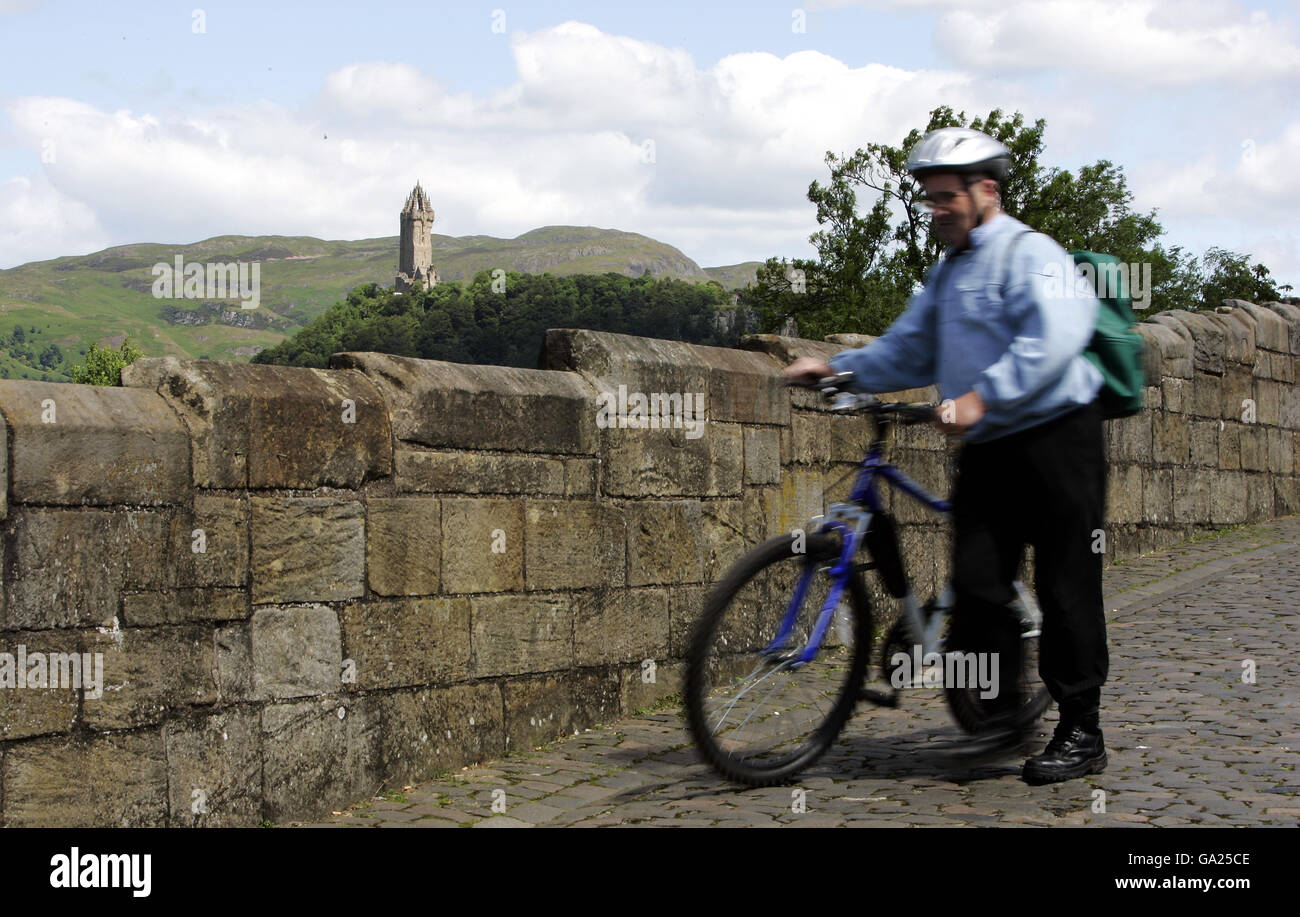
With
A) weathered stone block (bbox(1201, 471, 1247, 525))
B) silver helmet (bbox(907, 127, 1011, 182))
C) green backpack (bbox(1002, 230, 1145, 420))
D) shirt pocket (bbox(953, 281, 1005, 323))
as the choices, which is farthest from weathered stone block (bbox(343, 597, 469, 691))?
weathered stone block (bbox(1201, 471, 1247, 525))

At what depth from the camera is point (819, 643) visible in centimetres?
404

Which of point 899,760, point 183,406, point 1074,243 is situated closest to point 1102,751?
point 899,760

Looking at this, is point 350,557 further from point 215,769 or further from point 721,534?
point 721,534

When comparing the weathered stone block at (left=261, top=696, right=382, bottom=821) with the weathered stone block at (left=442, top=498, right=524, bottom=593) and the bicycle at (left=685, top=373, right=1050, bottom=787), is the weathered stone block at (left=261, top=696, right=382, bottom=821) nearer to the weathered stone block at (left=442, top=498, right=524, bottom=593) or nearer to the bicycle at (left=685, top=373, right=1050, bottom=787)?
the weathered stone block at (left=442, top=498, right=524, bottom=593)

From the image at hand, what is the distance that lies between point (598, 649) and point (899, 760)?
132cm

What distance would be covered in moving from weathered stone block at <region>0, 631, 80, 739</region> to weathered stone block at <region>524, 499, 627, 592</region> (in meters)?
1.78

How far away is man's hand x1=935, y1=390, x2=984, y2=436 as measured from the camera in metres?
3.72

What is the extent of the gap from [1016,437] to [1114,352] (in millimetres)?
387

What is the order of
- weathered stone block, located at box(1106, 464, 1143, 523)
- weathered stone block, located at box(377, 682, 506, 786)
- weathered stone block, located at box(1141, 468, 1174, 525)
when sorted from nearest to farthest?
weathered stone block, located at box(377, 682, 506, 786)
weathered stone block, located at box(1106, 464, 1143, 523)
weathered stone block, located at box(1141, 468, 1174, 525)

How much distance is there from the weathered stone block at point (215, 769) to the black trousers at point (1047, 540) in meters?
2.13

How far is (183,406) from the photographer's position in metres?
3.99

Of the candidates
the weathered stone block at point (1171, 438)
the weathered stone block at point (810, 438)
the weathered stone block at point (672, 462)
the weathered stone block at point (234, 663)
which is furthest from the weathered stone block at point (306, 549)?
the weathered stone block at point (1171, 438)

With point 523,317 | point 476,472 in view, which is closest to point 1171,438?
point 476,472
